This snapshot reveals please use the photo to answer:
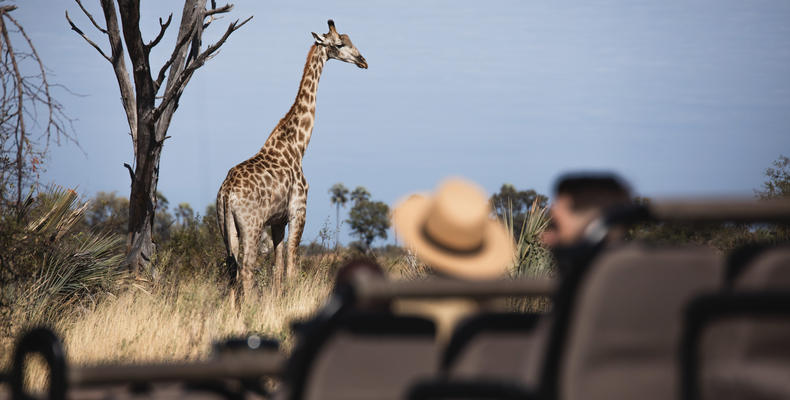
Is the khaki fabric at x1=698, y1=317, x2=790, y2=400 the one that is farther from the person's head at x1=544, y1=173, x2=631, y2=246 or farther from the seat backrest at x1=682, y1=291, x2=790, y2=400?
the person's head at x1=544, y1=173, x2=631, y2=246

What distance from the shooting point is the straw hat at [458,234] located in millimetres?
2854

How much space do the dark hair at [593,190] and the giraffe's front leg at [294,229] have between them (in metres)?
9.02

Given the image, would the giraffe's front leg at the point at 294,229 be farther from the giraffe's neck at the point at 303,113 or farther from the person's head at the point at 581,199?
the person's head at the point at 581,199

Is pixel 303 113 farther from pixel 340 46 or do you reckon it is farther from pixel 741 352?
pixel 741 352

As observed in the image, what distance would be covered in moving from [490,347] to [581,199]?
1.79 feet

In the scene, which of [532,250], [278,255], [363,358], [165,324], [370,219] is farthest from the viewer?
[370,219]

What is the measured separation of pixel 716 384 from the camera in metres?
2.43

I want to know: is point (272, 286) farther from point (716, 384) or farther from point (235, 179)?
point (716, 384)

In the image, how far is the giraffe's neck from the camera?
505 inches

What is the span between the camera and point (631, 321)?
2.06m

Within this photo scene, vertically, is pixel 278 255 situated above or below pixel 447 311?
above

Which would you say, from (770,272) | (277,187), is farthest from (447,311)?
(277,187)

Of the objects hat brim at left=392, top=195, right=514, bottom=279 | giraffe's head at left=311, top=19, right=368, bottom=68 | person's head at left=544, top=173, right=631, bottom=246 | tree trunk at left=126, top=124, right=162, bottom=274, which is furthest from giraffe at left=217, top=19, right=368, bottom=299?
person's head at left=544, top=173, right=631, bottom=246

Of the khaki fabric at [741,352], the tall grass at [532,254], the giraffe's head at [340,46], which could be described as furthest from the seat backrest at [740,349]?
the giraffe's head at [340,46]
